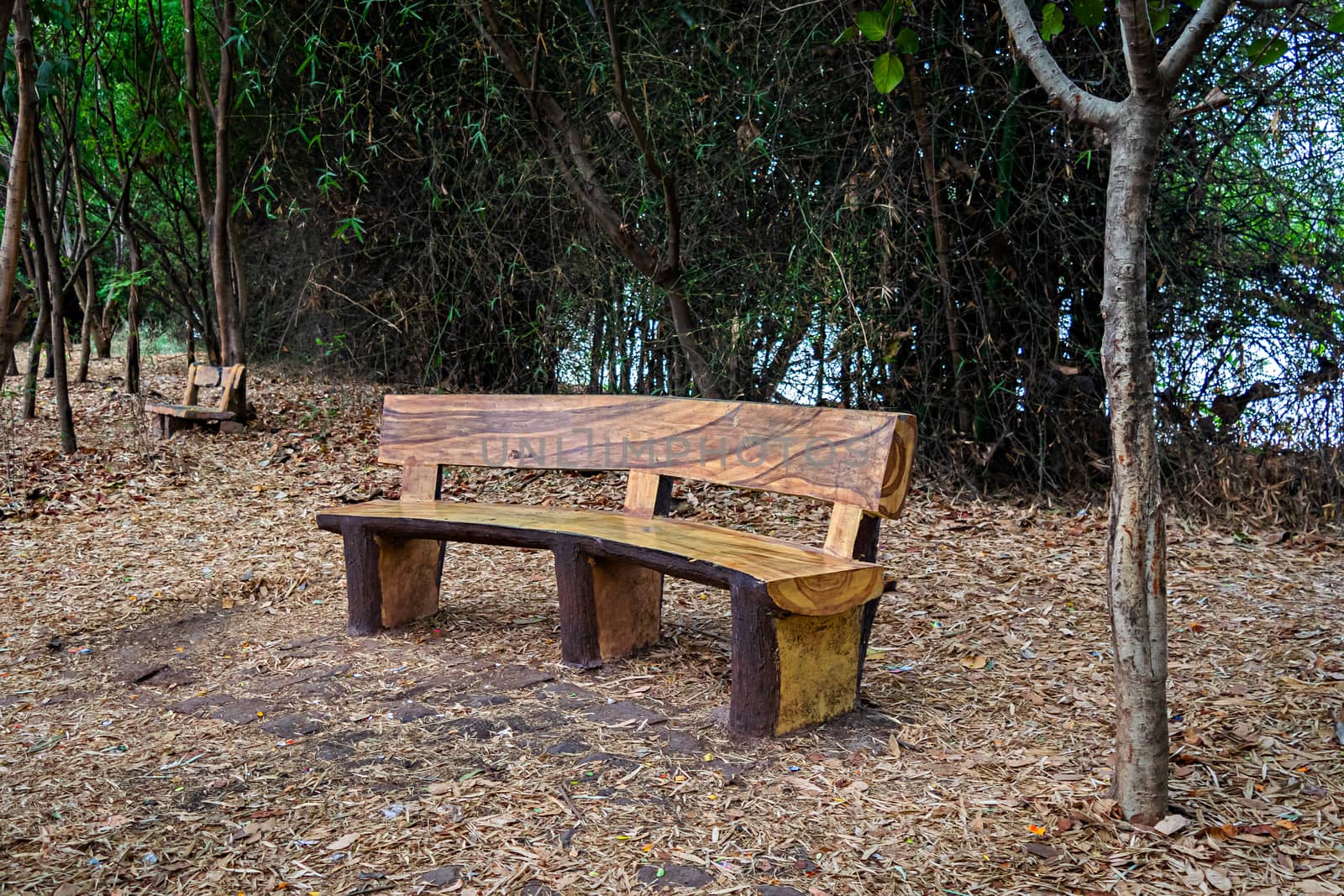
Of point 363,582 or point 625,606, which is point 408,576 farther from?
point 625,606

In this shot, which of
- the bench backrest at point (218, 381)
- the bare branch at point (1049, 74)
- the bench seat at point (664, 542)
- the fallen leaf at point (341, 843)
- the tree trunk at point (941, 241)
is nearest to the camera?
the fallen leaf at point (341, 843)

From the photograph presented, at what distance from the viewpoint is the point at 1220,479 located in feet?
15.2

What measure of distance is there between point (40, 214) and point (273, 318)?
9.36 ft

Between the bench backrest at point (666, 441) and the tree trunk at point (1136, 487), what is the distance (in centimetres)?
66

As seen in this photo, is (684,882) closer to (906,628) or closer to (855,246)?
(906,628)

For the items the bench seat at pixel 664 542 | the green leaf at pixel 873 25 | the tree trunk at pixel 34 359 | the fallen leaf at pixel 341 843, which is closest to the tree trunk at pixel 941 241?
the green leaf at pixel 873 25

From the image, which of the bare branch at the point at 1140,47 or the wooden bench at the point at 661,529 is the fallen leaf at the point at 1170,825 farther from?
the bare branch at the point at 1140,47

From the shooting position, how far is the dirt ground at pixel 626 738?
1882 millimetres

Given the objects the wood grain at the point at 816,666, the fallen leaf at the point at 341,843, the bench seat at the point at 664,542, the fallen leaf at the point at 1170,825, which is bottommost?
the fallen leaf at the point at 341,843

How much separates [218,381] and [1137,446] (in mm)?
6549

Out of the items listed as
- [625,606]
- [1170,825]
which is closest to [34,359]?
[625,606]

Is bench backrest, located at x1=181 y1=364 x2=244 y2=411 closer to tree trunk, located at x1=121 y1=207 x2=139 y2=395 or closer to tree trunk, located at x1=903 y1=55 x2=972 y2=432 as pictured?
tree trunk, located at x1=121 y1=207 x2=139 y2=395

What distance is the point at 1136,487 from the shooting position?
1.96 metres

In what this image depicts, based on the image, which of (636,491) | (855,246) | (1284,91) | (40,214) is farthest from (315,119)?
(1284,91)
